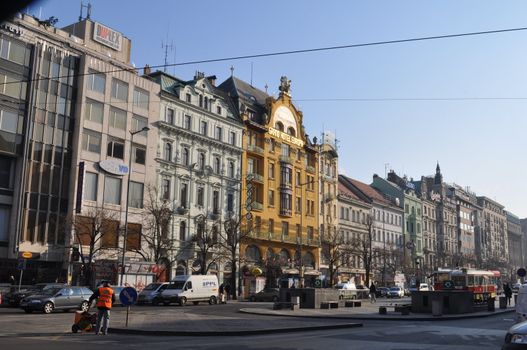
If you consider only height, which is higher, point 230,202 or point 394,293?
point 230,202

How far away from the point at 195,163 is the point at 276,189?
1598 cm

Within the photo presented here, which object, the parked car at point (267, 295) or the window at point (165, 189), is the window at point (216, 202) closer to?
the window at point (165, 189)

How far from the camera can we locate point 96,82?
184ft

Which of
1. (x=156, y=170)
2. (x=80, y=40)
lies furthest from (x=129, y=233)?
(x=80, y=40)

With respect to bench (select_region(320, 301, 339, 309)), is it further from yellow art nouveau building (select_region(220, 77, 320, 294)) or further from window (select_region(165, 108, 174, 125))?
window (select_region(165, 108, 174, 125))

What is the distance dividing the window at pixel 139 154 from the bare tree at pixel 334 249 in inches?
1128

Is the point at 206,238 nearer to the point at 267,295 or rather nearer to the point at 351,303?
the point at 267,295

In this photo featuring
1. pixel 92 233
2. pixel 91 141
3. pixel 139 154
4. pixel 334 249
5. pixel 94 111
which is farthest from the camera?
pixel 334 249

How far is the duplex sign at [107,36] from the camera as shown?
58125 mm

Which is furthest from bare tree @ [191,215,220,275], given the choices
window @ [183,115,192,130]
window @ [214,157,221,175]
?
window @ [183,115,192,130]

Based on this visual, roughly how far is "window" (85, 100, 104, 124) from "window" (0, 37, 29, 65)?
6942 mm

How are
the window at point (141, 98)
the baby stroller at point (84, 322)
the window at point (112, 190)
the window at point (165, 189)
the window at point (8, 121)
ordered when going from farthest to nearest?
the window at point (165, 189) < the window at point (141, 98) < the window at point (112, 190) < the window at point (8, 121) < the baby stroller at point (84, 322)

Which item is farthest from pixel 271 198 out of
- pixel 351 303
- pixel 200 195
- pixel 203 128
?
pixel 351 303

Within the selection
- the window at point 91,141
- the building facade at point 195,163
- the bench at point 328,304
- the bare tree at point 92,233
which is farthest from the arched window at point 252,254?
the bench at point 328,304
